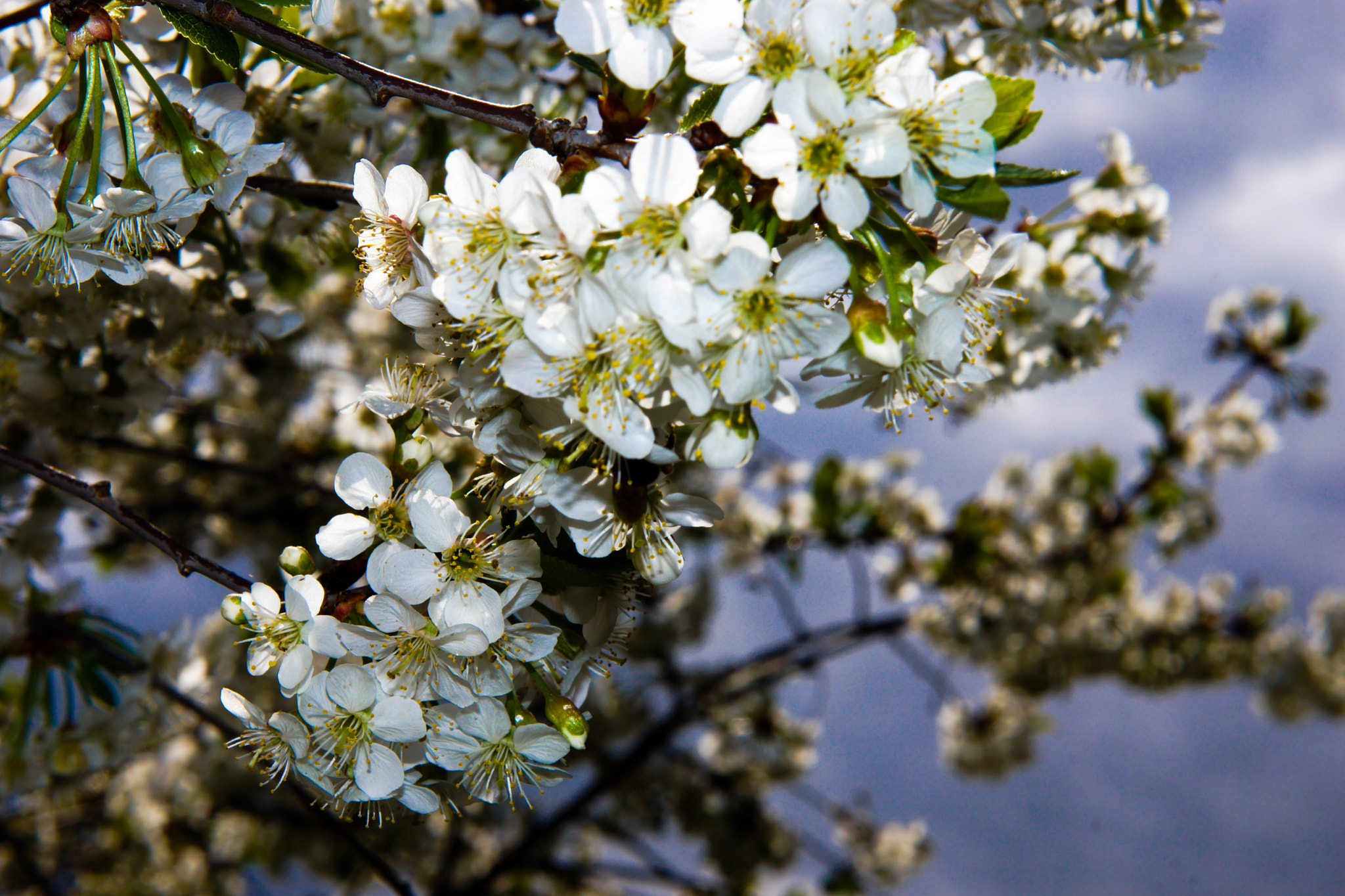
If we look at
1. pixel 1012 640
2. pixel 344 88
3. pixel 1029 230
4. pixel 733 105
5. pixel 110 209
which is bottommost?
pixel 110 209

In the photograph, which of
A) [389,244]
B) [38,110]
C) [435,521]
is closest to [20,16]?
[38,110]

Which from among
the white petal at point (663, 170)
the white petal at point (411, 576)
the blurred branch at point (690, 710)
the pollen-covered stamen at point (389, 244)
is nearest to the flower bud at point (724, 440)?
the white petal at point (663, 170)

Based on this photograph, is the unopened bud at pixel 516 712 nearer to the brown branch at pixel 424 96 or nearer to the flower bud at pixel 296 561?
the flower bud at pixel 296 561

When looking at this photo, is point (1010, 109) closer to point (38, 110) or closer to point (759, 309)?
point (759, 309)

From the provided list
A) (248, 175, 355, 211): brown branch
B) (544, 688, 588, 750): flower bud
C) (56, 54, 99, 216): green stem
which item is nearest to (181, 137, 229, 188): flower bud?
(56, 54, 99, 216): green stem

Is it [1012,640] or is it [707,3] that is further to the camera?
[1012,640]

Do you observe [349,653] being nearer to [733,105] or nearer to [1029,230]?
[733,105]

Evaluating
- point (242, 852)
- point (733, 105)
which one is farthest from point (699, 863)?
point (733, 105)
